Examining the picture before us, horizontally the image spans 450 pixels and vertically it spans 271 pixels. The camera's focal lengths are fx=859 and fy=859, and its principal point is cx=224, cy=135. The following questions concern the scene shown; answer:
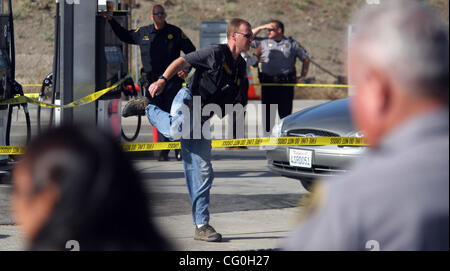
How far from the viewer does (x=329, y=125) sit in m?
7.99

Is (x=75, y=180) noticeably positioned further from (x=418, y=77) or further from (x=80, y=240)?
(x=418, y=77)

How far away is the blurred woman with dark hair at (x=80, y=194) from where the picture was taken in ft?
5.54

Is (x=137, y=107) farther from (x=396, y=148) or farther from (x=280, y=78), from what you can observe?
(x=396, y=148)

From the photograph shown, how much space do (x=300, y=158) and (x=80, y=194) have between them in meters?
6.36

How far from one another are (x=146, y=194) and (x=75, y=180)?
0.19 meters

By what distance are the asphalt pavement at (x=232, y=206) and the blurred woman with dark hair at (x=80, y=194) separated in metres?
2.98

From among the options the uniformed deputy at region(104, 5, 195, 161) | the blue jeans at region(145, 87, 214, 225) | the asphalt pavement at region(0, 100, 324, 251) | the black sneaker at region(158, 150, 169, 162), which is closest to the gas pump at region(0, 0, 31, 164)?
the asphalt pavement at region(0, 100, 324, 251)

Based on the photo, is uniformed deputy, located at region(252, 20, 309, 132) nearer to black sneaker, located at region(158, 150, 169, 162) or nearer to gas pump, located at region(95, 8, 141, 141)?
black sneaker, located at region(158, 150, 169, 162)

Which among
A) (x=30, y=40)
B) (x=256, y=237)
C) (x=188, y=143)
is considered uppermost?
(x=30, y=40)

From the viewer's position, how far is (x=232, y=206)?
7.94 metres

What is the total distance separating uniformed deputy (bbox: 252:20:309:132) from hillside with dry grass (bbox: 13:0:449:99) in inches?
1021

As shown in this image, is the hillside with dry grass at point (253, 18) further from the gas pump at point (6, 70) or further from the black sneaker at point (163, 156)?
the gas pump at point (6, 70)

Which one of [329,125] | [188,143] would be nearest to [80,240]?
[188,143]

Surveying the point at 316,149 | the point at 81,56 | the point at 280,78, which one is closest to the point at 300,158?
the point at 316,149
